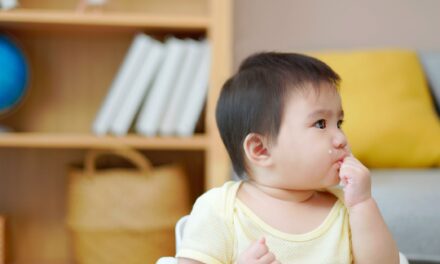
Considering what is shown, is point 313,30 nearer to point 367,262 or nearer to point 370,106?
point 370,106

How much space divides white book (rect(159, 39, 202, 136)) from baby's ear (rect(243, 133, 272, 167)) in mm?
966

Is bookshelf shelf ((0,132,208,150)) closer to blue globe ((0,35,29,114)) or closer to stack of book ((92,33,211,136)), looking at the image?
stack of book ((92,33,211,136))

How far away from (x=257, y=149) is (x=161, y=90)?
3.20 ft

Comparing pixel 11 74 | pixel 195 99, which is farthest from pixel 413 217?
pixel 11 74

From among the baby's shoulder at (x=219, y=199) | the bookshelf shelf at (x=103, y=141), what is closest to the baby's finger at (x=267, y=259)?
the baby's shoulder at (x=219, y=199)

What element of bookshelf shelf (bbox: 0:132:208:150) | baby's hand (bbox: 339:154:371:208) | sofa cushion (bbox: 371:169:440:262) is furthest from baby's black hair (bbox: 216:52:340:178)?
bookshelf shelf (bbox: 0:132:208:150)

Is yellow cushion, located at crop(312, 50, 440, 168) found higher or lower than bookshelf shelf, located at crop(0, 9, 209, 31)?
lower

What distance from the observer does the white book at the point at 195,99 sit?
5.98ft

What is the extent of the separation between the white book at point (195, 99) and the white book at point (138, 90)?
0.40 feet

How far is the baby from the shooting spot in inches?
32.6

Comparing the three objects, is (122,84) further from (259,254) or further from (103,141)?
(259,254)

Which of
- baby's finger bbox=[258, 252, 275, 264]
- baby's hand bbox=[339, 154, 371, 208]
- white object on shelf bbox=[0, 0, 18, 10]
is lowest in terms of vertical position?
baby's finger bbox=[258, 252, 275, 264]

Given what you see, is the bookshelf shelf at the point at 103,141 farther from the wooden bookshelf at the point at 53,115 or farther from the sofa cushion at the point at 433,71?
the sofa cushion at the point at 433,71

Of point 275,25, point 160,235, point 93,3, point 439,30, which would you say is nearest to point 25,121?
point 93,3
